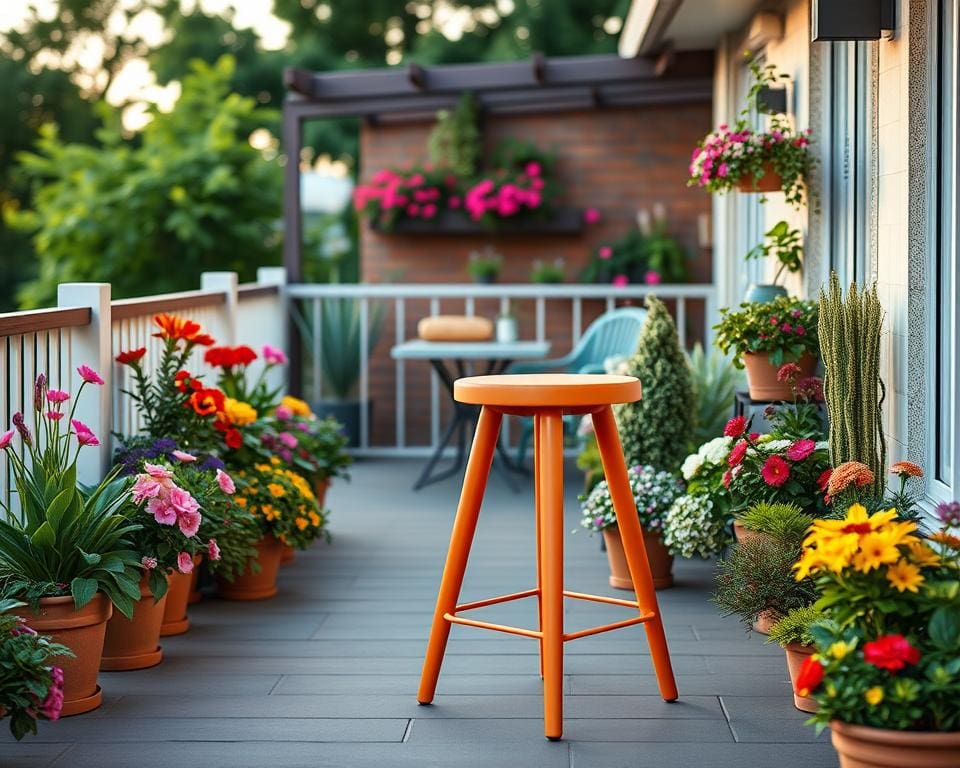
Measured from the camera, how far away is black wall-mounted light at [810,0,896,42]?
12.3ft

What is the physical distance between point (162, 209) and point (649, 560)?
788 centimetres

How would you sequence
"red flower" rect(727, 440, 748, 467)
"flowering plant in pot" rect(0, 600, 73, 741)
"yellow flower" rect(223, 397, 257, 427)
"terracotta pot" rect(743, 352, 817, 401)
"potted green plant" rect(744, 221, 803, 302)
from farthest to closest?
"potted green plant" rect(744, 221, 803, 302) → "yellow flower" rect(223, 397, 257, 427) → "terracotta pot" rect(743, 352, 817, 401) → "red flower" rect(727, 440, 748, 467) → "flowering plant in pot" rect(0, 600, 73, 741)

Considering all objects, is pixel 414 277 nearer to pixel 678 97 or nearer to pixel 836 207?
pixel 678 97

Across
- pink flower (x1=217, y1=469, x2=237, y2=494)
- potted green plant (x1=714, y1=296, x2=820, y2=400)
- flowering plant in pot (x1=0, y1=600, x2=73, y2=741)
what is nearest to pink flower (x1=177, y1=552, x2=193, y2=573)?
pink flower (x1=217, y1=469, x2=237, y2=494)

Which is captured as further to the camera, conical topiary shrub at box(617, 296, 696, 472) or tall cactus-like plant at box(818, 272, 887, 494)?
conical topiary shrub at box(617, 296, 696, 472)

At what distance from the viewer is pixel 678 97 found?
7.94 meters

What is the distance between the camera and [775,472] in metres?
3.72

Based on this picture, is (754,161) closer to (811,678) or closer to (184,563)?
(184,563)

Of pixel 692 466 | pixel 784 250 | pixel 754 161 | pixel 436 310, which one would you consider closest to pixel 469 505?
pixel 692 466

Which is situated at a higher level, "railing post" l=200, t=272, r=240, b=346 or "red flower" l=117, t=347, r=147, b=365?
"railing post" l=200, t=272, r=240, b=346

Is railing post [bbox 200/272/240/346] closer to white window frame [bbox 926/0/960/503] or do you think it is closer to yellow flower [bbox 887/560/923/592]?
white window frame [bbox 926/0/960/503]

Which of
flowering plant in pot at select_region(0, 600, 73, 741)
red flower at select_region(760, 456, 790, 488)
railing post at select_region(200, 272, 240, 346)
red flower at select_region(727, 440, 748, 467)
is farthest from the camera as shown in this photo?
railing post at select_region(200, 272, 240, 346)

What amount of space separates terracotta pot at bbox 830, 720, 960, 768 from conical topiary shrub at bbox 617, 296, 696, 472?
2.40 metres

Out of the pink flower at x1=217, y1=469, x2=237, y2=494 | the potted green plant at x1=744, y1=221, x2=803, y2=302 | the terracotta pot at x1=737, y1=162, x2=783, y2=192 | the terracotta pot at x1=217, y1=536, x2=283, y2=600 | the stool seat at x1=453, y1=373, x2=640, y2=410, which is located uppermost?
the terracotta pot at x1=737, y1=162, x2=783, y2=192
